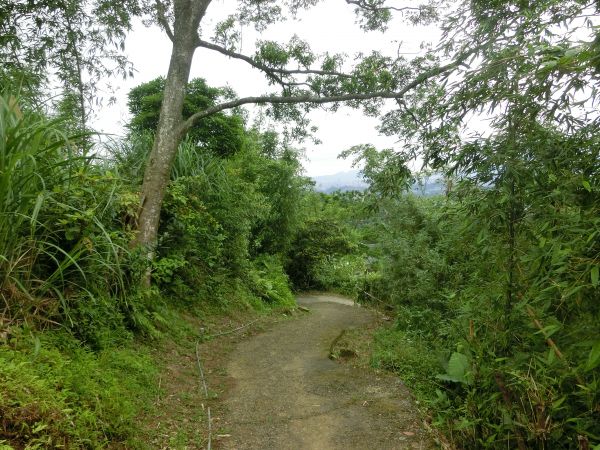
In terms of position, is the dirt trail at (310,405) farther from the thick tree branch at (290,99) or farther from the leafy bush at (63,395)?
the thick tree branch at (290,99)

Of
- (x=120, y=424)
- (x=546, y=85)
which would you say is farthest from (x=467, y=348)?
(x=120, y=424)

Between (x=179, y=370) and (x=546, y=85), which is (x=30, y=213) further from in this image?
(x=546, y=85)

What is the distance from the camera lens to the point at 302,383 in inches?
200

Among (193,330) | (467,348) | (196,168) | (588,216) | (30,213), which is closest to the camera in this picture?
(588,216)

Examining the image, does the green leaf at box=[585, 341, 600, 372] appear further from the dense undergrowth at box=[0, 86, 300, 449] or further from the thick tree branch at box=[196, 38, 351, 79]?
the thick tree branch at box=[196, 38, 351, 79]

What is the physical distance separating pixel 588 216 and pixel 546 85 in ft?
2.85

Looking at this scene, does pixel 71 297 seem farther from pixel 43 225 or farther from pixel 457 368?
pixel 457 368

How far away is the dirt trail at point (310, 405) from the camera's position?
373 cm

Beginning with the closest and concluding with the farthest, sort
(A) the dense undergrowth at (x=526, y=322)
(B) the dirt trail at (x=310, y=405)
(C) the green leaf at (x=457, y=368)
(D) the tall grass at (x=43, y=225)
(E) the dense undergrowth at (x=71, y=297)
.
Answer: (A) the dense undergrowth at (x=526, y=322) → (E) the dense undergrowth at (x=71, y=297) → (D) the tall grass at (x=43, y=225) → (B) the dirt trail at (x=310, y=405) → (C) the green leaf at (x=457, y=368)

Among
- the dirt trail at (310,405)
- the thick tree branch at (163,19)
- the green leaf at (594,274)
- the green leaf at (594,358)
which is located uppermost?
the thick tree branch at (163,19)

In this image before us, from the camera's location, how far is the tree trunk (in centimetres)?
630

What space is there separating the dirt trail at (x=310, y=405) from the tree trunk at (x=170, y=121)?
217 cm

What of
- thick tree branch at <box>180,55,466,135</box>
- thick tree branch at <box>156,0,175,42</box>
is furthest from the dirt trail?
thick tree branch at <box>156,0,175,42</box>

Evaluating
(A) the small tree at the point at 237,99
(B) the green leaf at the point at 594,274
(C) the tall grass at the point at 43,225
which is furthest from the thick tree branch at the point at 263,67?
(B) the green leaf at the point at 594,274
